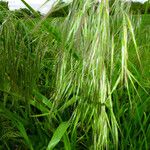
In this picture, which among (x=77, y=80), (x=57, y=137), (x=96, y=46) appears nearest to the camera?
(x=96, y=46)

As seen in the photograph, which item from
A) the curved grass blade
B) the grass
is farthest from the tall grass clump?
the curved grass blade

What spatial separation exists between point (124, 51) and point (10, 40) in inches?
17.6

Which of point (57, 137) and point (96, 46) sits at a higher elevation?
point (96, 46)

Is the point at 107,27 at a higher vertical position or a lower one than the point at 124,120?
higher

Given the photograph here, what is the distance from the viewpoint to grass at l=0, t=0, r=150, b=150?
0.78m

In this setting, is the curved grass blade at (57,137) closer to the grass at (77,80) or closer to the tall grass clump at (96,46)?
the grass at (77,80)

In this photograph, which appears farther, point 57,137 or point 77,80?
point 57,137

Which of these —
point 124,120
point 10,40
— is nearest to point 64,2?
point 10,40

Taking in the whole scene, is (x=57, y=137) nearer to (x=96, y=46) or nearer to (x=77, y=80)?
(x=77, y=80)

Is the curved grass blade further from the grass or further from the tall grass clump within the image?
the tall grass clump

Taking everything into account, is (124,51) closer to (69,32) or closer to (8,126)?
(69,32)

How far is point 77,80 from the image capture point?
3.00 feet

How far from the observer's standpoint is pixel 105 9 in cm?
72

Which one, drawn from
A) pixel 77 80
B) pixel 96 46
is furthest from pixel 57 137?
pixel 96 46
